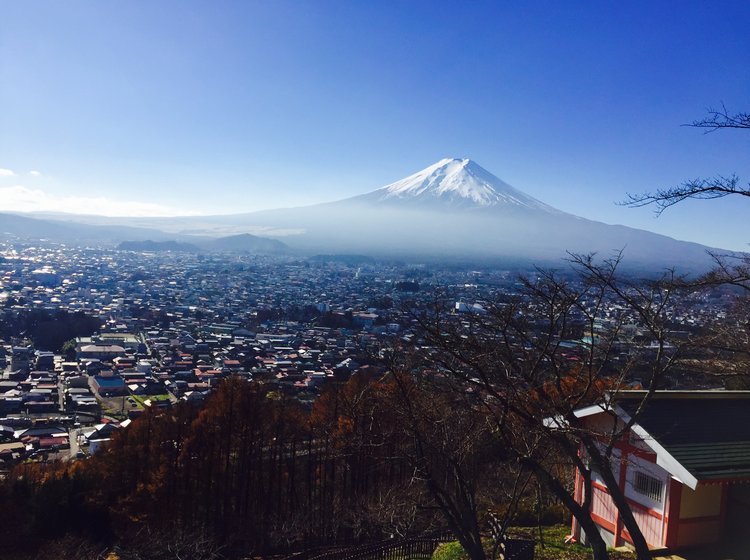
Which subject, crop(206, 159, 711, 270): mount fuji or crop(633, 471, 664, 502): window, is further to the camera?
crop(206, 159, 711, 270): mount fuji

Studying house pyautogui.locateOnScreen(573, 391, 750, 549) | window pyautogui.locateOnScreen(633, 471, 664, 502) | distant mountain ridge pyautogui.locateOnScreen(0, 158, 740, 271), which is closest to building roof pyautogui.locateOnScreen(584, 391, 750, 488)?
house pyautogui.locateOnScreen(573, 391, 750, 549)

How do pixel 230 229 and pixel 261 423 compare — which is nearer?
pixel 261 423

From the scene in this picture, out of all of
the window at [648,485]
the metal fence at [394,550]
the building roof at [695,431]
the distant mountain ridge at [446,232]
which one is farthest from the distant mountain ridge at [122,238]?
the window at [648,485]

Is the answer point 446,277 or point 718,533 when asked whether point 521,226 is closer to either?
point 446,277

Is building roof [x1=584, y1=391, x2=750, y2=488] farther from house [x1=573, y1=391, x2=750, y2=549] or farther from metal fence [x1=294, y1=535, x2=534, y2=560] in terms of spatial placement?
metal fence [x1=294, y1=535, x2=534, y2=560]

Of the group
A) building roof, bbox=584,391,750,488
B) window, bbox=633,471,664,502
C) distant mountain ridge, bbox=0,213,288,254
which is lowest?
distant mountain ridge, bbox=0,213,288,254

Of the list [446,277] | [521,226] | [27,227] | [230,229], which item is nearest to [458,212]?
[521,226]

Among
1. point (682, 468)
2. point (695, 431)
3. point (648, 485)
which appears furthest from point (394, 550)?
point (695, 431)

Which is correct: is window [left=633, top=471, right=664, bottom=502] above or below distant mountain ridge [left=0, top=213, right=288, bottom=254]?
above
